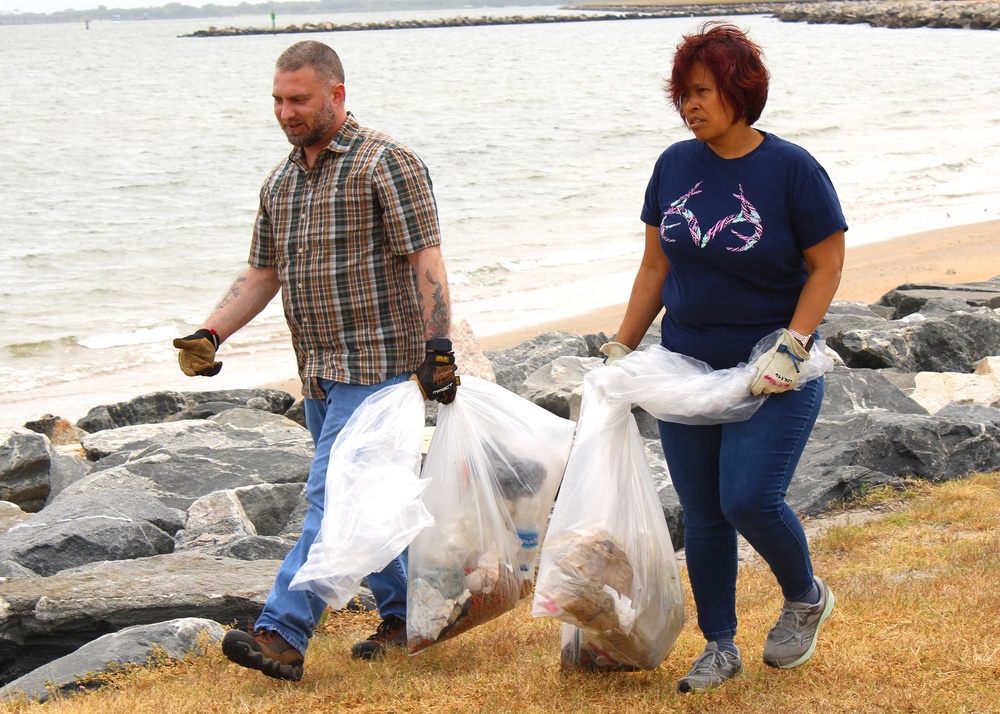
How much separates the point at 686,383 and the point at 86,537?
9.50 ft

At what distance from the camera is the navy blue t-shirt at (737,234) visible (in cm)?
276

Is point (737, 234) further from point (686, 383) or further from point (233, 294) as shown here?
point (233, 294)

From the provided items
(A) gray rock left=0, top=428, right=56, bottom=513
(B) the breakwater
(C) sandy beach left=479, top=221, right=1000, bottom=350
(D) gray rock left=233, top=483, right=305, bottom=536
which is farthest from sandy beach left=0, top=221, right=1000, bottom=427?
(B) the breakwater

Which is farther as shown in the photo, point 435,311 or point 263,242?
point 263,242

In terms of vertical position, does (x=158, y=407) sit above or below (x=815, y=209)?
below

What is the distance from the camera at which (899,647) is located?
309 cm

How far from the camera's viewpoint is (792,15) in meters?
89.8

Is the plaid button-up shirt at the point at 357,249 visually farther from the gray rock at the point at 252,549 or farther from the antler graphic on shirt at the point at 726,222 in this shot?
the gray rock at the point at 252,549

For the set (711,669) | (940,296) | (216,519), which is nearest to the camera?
(711,669)

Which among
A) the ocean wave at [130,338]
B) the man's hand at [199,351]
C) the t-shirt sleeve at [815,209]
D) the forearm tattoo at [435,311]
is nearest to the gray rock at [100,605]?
the man's hand at [199,351]

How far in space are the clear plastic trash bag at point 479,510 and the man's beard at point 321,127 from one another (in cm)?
84

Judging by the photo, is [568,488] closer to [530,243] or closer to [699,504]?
[699,504]

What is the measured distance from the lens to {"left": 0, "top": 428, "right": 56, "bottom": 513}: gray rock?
6258 millimetres

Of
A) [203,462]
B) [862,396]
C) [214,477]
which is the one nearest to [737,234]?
[862,396]
